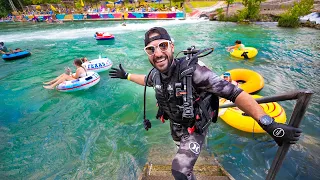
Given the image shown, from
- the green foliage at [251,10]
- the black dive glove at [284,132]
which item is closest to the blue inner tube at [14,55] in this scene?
the black dive glove at [284,132]

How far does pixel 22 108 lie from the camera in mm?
9344

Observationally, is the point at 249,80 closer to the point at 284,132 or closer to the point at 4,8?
the point at 284,132

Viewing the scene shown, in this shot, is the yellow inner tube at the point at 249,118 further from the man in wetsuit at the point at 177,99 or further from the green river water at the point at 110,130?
the man in wetsuit at the point at 177,99

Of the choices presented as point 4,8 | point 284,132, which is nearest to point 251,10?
point 284,132

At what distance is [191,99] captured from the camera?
256cm

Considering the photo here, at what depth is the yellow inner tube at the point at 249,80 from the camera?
8.29 m

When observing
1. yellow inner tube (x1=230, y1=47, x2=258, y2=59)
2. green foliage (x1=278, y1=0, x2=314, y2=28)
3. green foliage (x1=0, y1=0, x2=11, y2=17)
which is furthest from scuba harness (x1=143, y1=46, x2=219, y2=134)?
green foliage (x1=0, y1=0, x2=11, y2=17)

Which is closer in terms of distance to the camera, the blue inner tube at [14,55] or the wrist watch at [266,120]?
the wrist watch at [266,120]

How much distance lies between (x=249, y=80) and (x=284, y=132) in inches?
300

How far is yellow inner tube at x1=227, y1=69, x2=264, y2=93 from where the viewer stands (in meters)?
8.29

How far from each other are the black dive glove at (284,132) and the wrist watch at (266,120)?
0.10 ft

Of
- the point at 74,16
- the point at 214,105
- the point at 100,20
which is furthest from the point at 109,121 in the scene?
the point at 74,16

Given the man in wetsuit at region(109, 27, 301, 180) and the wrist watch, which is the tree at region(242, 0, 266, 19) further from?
the wrist watch

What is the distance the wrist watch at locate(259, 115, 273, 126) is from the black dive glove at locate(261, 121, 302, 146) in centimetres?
3
